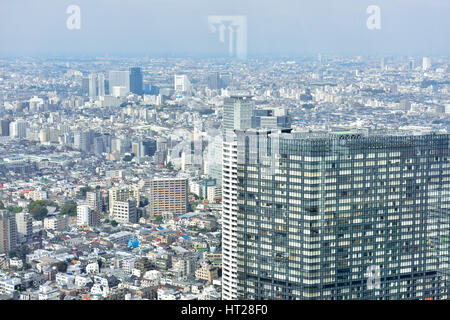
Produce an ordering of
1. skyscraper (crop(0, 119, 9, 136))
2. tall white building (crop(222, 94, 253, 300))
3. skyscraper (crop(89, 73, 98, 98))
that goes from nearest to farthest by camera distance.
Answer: tall white building (crop(222, 94, 253, 300)), skyscraper (crop(89, 73, 98, 98)), skyscraper (crop(0, 119, 9, 136))

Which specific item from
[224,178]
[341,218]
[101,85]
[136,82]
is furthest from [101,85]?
[341,218]

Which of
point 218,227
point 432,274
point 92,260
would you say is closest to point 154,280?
point 218,227

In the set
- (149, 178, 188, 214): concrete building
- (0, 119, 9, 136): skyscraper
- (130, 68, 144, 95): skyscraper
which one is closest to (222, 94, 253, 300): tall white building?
(130, 68, 144, 95): skyscraper

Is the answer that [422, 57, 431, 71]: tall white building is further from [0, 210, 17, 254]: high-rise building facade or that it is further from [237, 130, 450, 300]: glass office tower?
[0, 210, 17, 254]: high-rise building facade

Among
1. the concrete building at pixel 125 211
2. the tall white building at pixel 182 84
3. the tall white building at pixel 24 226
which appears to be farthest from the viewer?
the concrete building at pixel 125 211

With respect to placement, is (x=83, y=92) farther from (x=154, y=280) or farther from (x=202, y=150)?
(x=154, y=280)

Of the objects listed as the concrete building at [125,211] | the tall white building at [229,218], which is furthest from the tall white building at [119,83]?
the tall white building at [229,218]

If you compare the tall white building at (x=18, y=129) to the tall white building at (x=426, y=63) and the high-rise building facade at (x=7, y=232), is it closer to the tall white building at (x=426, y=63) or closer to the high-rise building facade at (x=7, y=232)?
the high-rise building facade at (x=7, y=232)
